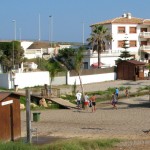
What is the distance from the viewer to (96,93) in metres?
44.2

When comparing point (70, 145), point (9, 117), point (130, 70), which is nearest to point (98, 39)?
point (130, 70)

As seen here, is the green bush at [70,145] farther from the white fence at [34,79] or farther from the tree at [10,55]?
the tree at [10,55]

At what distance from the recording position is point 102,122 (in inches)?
1124

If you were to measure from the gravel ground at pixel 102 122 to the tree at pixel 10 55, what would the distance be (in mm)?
26531

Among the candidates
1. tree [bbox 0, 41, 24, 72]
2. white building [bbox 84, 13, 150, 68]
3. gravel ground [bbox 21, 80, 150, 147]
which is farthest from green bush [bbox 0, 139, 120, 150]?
white building [bbox 84, 13, 150, 68]

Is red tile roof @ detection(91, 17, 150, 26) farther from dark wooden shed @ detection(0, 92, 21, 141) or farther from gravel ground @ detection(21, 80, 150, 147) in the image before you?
dark wooden shed @ detection(0, 92, 21, 141)

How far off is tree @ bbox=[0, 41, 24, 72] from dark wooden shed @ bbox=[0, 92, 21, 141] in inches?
1627

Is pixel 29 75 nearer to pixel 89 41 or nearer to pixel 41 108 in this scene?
pixel 41 108

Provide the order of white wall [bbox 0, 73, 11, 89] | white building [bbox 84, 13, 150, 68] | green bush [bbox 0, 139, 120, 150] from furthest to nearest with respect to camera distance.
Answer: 1. white building [bbox 84, 13, 150, 68]
2. white wall [bbox 0, 73, 11, 89]
3. green bush [bbox 0, 139, 120, 150]

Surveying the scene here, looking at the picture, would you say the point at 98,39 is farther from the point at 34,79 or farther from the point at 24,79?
the point at 24,79

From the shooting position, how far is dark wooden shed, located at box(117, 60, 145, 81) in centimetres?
5734

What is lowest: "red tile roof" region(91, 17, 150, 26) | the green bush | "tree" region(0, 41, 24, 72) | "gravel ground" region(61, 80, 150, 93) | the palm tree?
"gravel ground" region(61, 80, 150, 93)

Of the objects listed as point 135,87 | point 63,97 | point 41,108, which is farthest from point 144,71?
point 41,108

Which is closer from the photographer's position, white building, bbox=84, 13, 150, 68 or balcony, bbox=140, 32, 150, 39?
white building, bbox=84, 13, 150, 68
